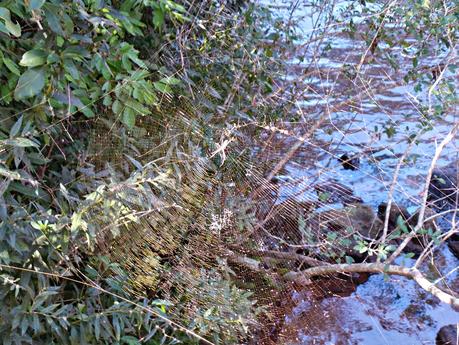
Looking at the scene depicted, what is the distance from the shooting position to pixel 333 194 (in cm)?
356

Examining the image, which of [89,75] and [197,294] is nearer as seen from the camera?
[89,75]

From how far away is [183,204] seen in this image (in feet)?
7.84

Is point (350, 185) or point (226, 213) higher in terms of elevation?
point (226, 213)

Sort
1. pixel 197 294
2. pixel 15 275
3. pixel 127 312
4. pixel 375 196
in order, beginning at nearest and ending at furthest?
pixel 15 275, pixel 127 312, pixel 197 294, pixel 375 196

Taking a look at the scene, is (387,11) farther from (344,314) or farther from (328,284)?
(344,314)

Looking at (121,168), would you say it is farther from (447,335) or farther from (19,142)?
(447,335)

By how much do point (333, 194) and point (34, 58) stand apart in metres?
2.22

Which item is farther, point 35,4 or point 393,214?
point 393,214

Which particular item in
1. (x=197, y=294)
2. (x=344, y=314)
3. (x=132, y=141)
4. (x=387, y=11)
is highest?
(x=387, y=11)

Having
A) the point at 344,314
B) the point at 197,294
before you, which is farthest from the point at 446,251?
the point at 197,294

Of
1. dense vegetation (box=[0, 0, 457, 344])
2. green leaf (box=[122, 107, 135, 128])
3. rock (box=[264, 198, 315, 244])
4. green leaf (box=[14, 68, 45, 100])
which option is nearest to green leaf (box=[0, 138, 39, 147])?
dense vegetation (box=[0, 0, 457, 344])

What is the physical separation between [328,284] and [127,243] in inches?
61.0

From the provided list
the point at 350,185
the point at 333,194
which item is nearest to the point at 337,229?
the point at 333,194

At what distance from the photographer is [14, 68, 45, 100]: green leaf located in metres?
1.76
